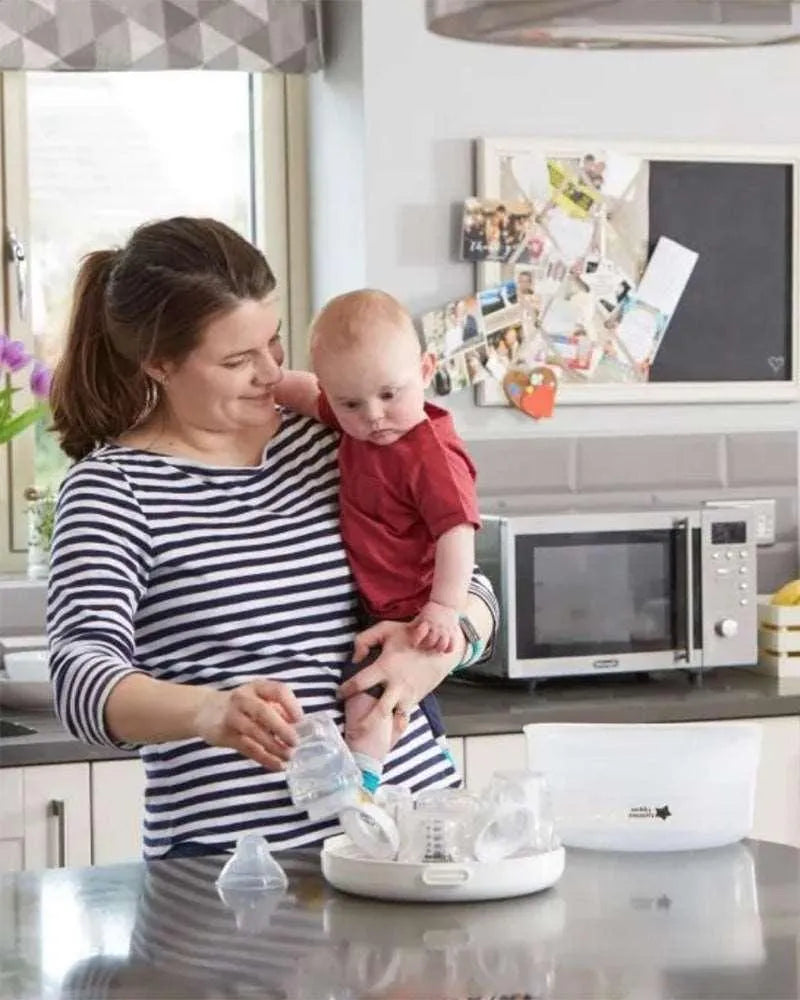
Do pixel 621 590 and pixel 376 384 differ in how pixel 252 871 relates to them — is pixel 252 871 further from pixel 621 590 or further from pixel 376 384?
pixel 621 590

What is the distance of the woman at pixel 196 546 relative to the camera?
219cm

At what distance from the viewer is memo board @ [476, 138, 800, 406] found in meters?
4.06

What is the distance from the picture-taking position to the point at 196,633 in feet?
7.32

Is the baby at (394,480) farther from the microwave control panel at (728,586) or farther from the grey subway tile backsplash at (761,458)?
the grey subway tile backsplash at (761,458)

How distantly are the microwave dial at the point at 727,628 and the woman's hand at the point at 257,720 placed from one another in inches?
74.7

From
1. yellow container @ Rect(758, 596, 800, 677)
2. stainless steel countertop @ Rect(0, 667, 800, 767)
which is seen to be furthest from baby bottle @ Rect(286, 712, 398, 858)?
yellow container @ Rect(758, 596, 800, 677)

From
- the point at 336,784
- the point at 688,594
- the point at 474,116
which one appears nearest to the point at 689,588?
the point at 688,594

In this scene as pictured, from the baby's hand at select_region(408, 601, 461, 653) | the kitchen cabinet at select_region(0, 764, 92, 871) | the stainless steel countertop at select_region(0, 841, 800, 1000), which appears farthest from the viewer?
the kitchen cabinet at select_region(0, 764, 92, 871)

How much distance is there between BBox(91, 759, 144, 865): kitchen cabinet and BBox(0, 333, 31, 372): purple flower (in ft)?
2.12

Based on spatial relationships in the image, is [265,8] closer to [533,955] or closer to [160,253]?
[160,253]

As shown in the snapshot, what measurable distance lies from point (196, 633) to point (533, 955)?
0.59 metres

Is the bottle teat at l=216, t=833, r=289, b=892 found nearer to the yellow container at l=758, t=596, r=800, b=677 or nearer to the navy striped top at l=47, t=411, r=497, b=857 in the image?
the navy striped top at l=47, t=411, r=497, b=857

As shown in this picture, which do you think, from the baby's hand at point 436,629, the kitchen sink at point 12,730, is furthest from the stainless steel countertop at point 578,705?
the baby's hand at point 436,629

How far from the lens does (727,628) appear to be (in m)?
3.79
